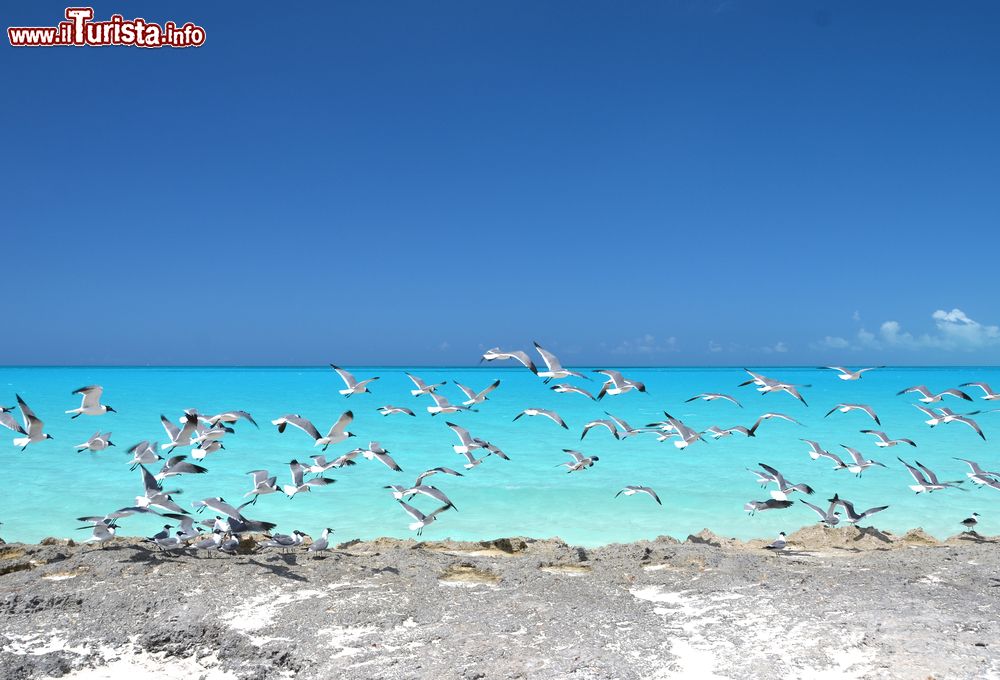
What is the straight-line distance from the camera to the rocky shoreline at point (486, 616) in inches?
238

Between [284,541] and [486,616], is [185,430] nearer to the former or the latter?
[284,541]

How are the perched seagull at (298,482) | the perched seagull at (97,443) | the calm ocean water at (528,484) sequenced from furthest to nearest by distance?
the calm ocean water at (528,484), the perched seagull at (97,443), the perched seagull at (298,482)

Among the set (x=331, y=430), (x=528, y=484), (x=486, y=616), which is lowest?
(x=528, y=484)

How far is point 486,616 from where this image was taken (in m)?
6.83

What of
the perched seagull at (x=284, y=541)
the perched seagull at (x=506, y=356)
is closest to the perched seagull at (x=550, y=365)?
the perched seagull at (x=506, y=356)

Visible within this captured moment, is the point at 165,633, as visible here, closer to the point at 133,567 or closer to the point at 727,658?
the point at 133,567

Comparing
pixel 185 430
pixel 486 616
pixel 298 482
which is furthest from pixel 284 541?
pixel 185 430

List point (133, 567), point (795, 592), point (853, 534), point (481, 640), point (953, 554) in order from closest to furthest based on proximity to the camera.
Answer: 1. point (481, 640)
2. point (795, 592)
3. point (133, 567)
4. point (953, 554)
5. point (853, 534)

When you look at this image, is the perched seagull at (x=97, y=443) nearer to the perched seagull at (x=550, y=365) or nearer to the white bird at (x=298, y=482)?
the white bird at (x=298, y=482)

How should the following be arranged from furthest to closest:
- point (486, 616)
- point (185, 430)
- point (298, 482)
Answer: point (185, 430) < point (298, 482) < point (486, 616)

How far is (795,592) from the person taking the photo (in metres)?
7.37

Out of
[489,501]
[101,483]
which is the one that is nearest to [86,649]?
[489,501]

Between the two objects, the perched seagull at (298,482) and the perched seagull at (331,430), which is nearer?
the perched seagull at (298,482)

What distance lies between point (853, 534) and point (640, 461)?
47.8 feet
